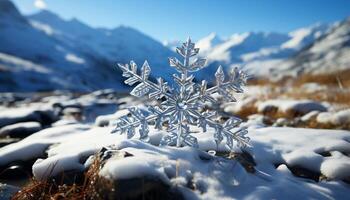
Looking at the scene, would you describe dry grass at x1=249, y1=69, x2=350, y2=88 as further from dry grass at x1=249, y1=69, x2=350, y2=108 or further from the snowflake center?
the snowflake center

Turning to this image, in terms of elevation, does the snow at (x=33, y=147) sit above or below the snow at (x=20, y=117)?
below

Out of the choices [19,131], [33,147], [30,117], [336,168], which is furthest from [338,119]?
[30,117]

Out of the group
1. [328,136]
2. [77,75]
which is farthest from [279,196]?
[77,75]

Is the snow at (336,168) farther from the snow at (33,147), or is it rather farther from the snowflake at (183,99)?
the snow at (33,147)

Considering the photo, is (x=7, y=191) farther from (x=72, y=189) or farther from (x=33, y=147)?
(x=33, y=147)

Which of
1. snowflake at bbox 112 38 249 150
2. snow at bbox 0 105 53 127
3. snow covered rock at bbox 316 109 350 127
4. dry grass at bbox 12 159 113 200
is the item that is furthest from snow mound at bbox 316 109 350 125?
snow at bbox 0 105 53 127

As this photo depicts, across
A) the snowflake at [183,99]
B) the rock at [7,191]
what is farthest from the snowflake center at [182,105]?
the rock at [7,191]
